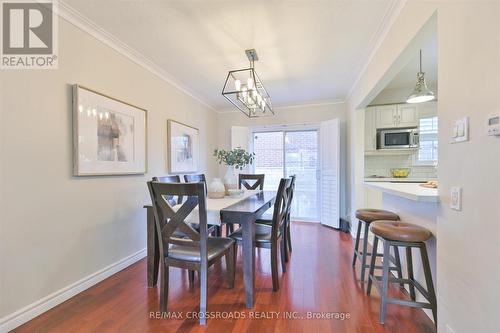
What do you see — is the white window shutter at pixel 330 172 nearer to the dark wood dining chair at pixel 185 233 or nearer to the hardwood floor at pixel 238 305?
the hardwood floor at pixel 238 305

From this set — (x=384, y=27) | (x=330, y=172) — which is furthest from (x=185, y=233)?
(x=330, y=172)

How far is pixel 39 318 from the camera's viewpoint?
5.66 feet

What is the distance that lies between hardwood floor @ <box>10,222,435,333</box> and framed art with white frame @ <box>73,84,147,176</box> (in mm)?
1137

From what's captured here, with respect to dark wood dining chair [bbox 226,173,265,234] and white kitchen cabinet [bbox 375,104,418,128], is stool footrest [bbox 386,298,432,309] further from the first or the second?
white kitchen cabinet [bbox 375,104,418,128]

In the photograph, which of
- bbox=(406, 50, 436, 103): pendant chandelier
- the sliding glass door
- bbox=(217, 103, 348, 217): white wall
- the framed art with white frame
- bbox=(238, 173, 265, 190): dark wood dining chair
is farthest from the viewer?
the sliding glass door

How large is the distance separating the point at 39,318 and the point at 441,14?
3.44 metres

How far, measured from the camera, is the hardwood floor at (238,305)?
1.63 meters

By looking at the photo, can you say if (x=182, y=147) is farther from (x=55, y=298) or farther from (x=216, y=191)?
(x=55, y=298)

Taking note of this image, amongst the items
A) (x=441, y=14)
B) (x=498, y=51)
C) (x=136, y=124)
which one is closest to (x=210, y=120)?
(x=136, y=124)

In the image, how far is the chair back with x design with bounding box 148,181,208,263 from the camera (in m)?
1.60

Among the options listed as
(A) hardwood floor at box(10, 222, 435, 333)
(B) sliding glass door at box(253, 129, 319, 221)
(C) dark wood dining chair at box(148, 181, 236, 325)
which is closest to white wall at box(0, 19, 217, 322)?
(A) hardwood floor at box(10, 222, 435, 333)

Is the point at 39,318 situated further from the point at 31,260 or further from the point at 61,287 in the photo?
the point at 31,260

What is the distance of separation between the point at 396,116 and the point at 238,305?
401cm

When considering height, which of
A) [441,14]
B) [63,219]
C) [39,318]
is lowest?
[39,318]
